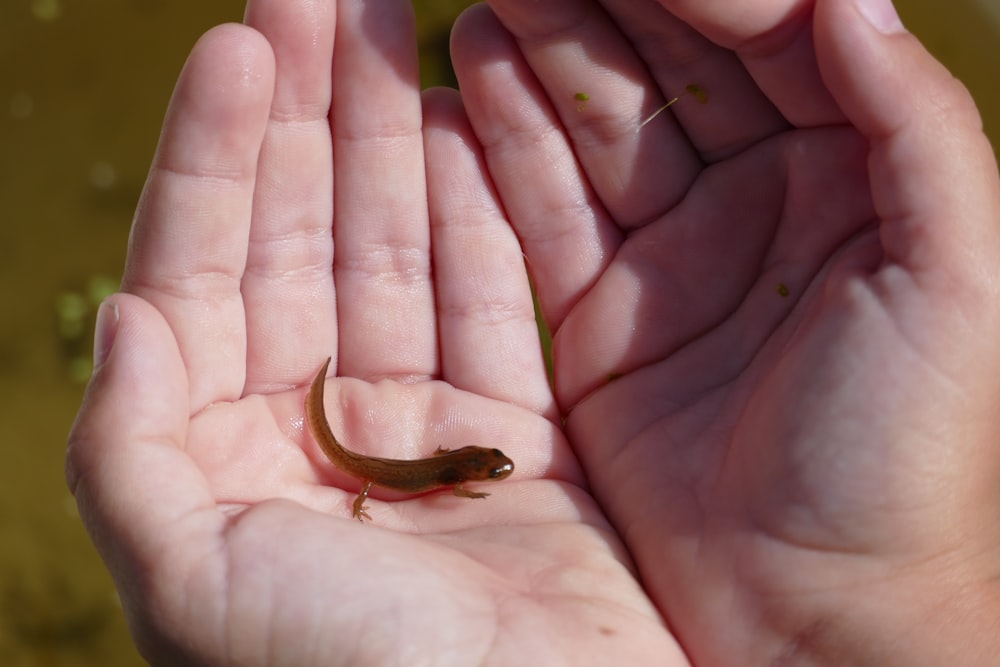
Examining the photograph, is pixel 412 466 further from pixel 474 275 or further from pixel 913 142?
pixel 913 142

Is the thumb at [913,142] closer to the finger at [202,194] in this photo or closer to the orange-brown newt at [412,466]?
the orange-brown newt at [412,466]

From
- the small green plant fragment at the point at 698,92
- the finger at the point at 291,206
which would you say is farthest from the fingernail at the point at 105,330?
the small green plant fragment at the point at 698,92

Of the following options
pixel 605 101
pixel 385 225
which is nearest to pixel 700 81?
pixel 605 101

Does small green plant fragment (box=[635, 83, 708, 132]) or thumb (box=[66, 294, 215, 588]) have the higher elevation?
small green plant fragment (box=[635, 83, 708, 132])

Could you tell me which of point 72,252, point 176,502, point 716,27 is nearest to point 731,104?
point 716,27

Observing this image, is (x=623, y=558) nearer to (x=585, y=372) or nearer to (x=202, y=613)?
(x=585, y=372)

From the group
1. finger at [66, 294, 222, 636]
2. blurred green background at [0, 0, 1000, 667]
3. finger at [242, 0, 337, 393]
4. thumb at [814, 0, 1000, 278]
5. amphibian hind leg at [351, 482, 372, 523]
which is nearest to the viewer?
thumb at [814, 0, 1000, 278]

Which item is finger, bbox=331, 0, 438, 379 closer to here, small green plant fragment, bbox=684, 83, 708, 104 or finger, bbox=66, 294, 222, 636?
finger, bbox=66, 294, 222, 636

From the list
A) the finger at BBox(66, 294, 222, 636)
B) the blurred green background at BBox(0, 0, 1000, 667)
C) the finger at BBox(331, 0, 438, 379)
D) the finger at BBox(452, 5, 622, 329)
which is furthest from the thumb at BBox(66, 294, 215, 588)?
the blurred green background at BBox(0, 0, 1000, 667)
